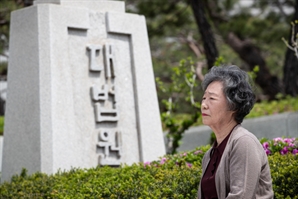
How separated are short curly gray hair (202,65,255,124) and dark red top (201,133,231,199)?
168mm

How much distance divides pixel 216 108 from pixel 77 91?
420cm

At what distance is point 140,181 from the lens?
5582 millimetres

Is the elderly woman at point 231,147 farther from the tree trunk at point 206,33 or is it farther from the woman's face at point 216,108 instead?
the tree trunk at point 206,33

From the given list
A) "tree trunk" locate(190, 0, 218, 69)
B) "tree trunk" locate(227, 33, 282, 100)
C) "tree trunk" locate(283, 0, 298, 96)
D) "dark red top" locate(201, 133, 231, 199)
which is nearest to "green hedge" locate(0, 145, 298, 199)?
"dark red top" locate(201, 133, 231, 199)

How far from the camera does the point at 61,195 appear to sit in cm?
580

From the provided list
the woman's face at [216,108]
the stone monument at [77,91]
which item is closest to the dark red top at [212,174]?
the woman's face at [216,108]

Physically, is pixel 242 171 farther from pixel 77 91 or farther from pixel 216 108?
pixel 77 91

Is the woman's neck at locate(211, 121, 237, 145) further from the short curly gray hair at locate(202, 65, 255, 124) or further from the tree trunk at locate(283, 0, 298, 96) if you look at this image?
the tree trunk at locate(283, 0, 298, 96)

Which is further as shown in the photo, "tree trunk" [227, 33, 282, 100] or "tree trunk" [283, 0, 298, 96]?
"tree trunk" [227, 33, 282, 100]

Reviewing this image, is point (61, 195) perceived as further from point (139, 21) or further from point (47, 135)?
point (139, 21)

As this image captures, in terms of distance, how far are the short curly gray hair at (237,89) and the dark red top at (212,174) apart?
0.55ft

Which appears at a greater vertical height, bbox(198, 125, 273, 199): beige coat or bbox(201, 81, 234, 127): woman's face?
bbox(201, 81, 234, 127): woman's face

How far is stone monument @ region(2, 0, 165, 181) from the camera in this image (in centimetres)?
771

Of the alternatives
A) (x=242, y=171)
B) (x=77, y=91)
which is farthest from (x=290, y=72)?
(x=242, y=171)
